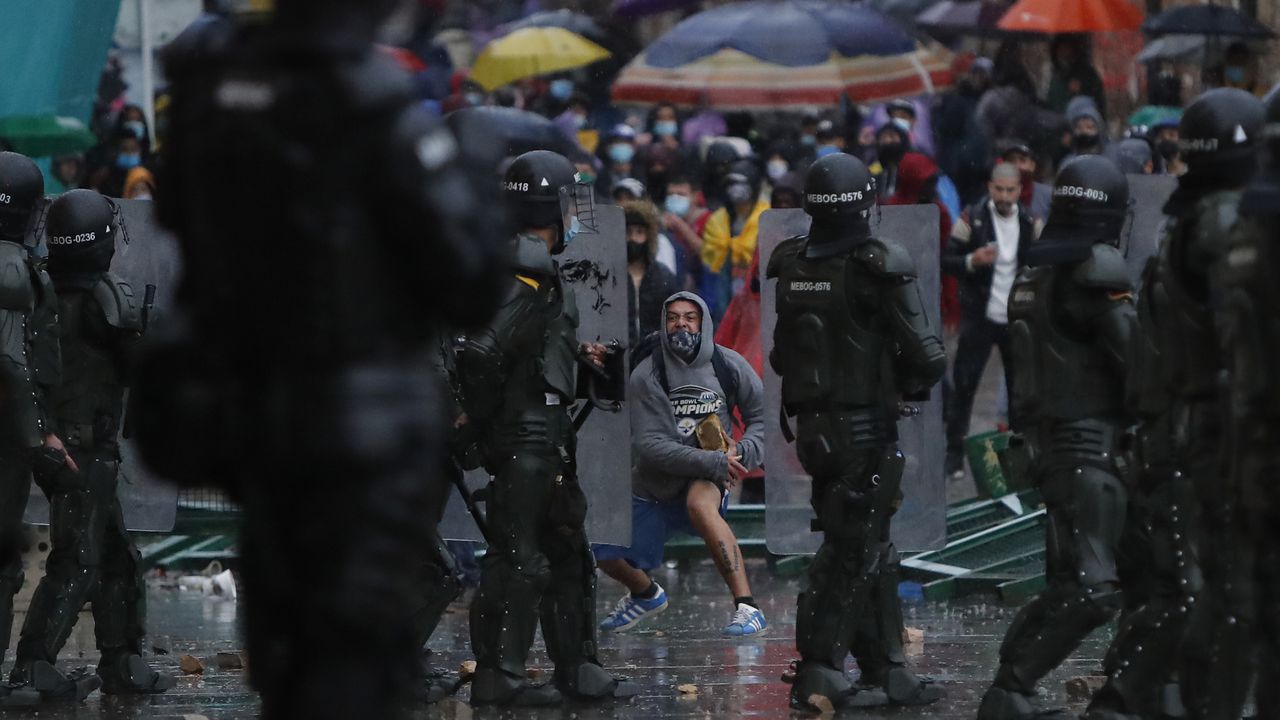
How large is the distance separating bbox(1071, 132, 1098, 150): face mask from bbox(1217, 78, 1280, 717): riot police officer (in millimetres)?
11304

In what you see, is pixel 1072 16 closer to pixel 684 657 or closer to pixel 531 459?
pixel 684 657

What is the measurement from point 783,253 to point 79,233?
2549 mm

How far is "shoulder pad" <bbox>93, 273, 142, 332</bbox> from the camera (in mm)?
9758

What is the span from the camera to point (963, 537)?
13.2 metres

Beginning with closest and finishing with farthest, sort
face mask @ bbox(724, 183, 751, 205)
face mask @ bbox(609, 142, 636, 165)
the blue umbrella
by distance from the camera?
face mask @ bbox(724, 183, 751, 205), face mask @ bbox(609, 142, 636, 165), the blue umbrella

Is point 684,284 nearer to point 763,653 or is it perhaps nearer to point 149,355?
point 763,653

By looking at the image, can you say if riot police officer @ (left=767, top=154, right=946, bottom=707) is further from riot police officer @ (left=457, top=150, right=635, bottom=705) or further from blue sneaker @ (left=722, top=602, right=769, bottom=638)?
blue sneaker @ (left=722, top=602, right=769, bottom=638)

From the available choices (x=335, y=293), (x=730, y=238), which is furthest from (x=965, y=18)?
(x=335, y=293)

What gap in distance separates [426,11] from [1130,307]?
18.6 m

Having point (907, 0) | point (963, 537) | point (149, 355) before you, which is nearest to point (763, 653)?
point (963, 537)

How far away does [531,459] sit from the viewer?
31.3 feet

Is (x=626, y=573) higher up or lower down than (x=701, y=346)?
lower down

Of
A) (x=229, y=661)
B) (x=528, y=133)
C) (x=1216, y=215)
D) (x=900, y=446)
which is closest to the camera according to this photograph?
(x=1216, y=215)

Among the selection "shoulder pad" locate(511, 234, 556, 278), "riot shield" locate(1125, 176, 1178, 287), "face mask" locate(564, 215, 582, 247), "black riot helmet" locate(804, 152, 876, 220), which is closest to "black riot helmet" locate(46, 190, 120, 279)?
"shoulder pad" locate(511, 234, 556, 278)
